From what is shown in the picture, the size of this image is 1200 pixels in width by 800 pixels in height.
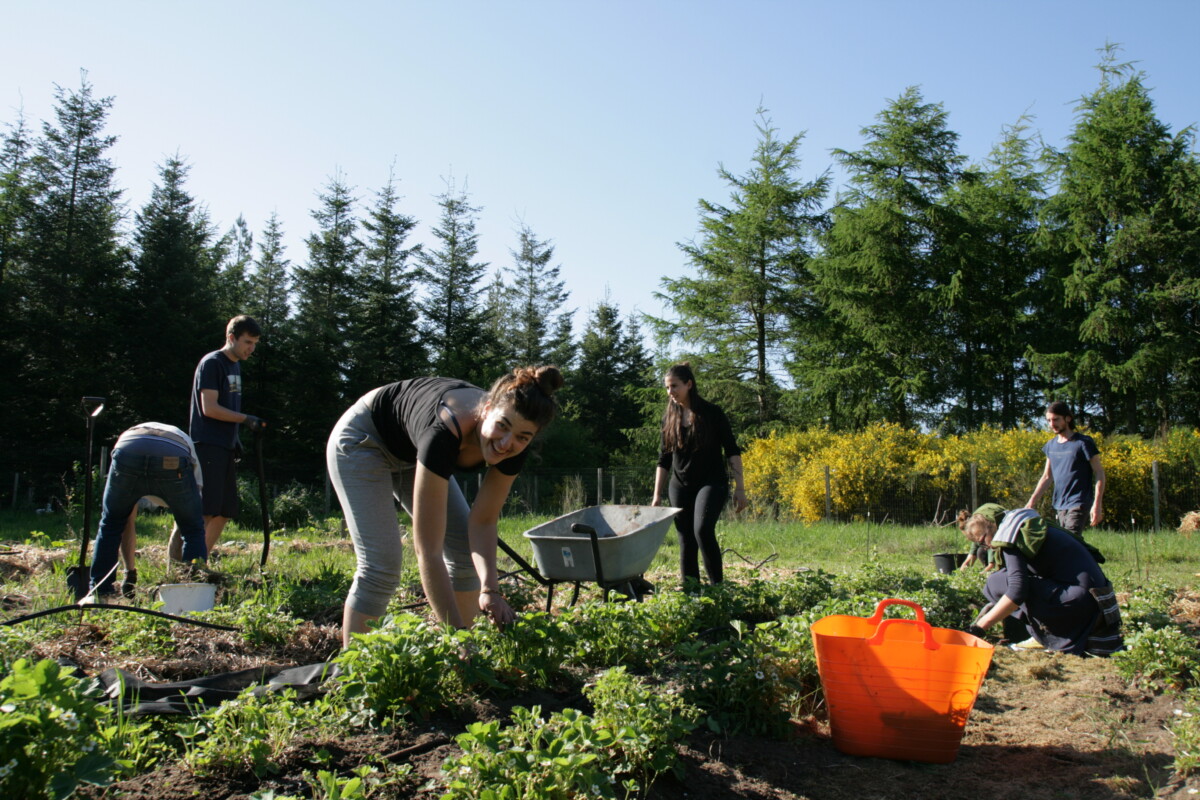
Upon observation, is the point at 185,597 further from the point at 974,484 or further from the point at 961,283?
the point at 961,283

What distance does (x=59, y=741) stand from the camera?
4.81 feet

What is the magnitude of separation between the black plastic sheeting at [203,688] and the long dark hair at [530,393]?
92 cm

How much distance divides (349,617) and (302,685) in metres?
0.33

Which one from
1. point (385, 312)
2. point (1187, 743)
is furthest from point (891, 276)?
point (1187, 743)

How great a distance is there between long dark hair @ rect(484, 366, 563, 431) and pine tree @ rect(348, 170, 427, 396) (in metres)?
20.6

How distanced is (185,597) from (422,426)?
1.79 meters

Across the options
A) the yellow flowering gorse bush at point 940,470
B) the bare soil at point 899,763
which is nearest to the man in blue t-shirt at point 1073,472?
the bare soil at point 899,763

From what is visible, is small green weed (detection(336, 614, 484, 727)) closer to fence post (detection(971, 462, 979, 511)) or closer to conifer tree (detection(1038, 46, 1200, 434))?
fence post (detection(971, 462, 979, 511))

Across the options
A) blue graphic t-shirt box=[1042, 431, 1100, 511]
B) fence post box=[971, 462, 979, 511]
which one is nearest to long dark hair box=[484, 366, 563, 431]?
blue graphic t-shirt box=[1042, 431, 1100, 511]

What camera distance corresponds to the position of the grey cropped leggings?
267 cm

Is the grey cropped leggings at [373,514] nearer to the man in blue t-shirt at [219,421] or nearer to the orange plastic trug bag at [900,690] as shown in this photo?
the orange plastic trug bag at [900,690]

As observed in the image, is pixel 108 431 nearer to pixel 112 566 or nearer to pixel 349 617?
pixel 112 566

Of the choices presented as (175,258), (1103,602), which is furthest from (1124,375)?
(175,258)

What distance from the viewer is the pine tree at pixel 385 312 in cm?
2267
